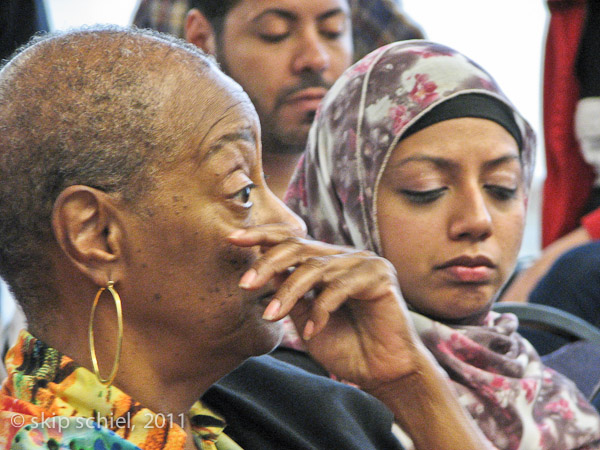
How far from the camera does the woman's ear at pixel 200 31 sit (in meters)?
3.21

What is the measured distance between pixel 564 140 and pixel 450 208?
1702mm

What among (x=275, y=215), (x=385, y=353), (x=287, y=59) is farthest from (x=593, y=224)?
(x=275, y=215)

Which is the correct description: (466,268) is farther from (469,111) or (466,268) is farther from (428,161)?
(469,111)

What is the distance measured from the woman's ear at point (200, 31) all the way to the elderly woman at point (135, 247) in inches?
Result: 62.9

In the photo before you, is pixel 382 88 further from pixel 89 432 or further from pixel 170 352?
pixel 89 432

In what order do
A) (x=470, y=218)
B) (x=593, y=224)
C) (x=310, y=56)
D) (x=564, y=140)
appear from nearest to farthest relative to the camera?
(x=470, y=218) → (x=310, y=56) → (x=593, y=224) → (x=564, y=140)

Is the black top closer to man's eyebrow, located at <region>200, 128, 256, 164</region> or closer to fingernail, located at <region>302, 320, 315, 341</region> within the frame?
fingernail, located at <region>302, 320, 315, 341</region>

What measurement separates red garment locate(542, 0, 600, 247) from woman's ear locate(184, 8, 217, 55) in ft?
4.39

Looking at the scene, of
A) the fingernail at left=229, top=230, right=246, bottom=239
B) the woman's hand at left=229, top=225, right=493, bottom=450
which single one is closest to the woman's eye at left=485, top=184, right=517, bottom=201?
the woman's hand at left=229, top=225, right=493, bottom=450

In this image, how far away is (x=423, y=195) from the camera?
2.05 meters

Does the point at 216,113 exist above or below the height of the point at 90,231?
above

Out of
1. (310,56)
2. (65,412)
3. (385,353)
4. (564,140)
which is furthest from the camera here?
(564,140)

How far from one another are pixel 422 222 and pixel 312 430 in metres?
0.53

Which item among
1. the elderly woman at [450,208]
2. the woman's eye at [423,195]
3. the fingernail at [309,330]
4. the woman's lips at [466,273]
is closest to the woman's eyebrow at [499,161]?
the elderly woman at [450,208]
